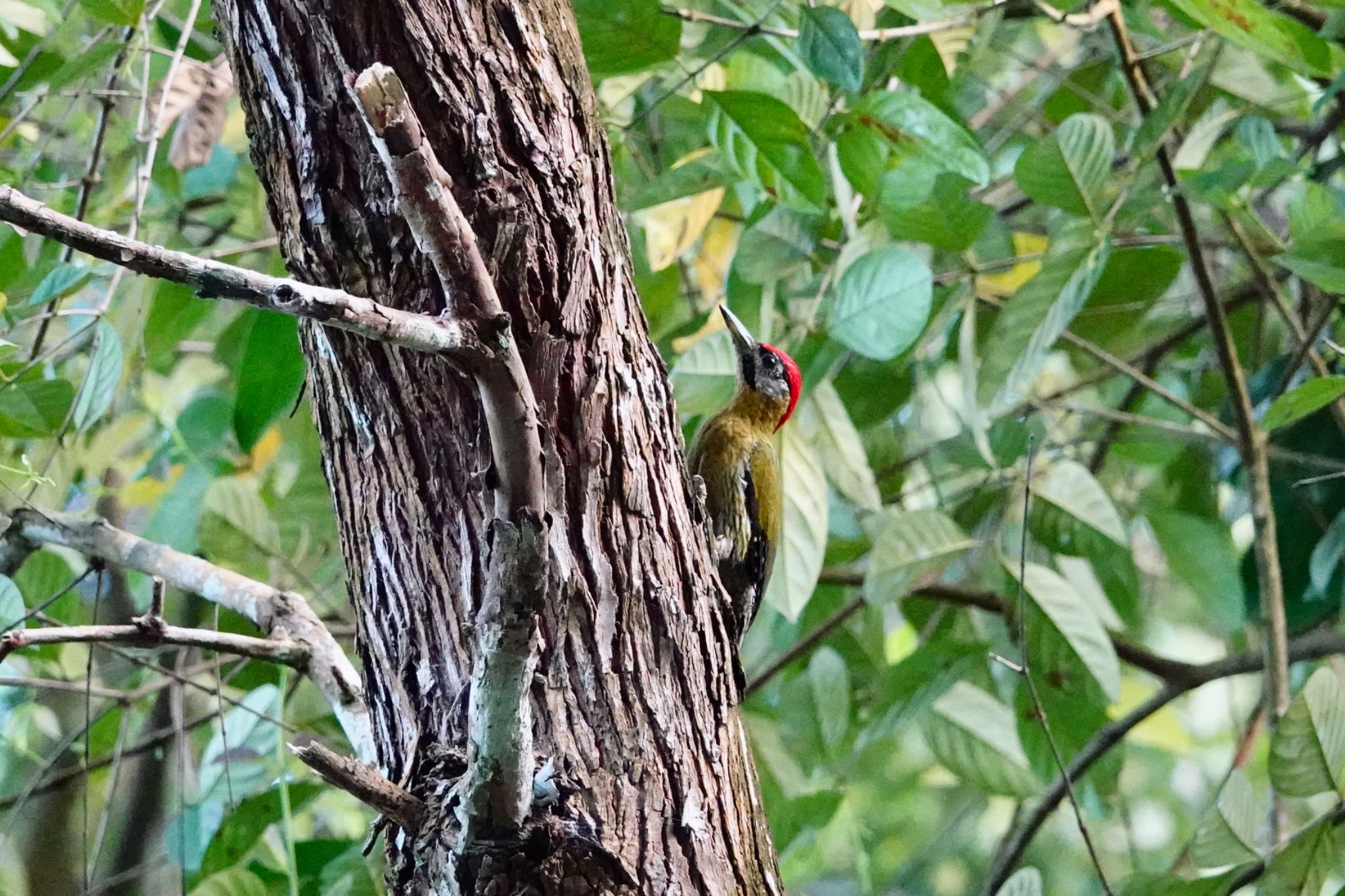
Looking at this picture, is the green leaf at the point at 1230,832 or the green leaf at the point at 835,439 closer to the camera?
the green leaf at the point at 1230,832

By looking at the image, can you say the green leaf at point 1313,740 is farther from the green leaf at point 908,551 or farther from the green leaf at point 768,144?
the green leaf at point 768,144

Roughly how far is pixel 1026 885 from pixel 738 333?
1.57 m

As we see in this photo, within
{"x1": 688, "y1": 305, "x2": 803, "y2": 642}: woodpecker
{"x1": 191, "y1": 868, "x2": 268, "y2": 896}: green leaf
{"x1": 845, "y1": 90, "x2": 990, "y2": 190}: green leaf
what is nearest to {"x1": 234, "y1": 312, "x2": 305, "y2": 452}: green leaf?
{"x1": 191, "y1": 868, "x2": 268, "y2": 896}: green leaf

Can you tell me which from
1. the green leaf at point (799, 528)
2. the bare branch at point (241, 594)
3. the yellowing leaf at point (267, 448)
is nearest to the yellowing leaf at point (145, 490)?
the yellowing leaf at point (267, 448)

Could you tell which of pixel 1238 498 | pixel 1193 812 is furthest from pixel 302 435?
pixel 1193 812

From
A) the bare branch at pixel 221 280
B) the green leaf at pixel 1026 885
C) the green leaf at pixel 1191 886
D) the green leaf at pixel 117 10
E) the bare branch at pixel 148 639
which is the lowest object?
the green leaf at pixel 1191 886

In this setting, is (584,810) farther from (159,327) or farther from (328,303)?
(159,327)

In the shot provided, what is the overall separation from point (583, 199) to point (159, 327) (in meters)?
1.40

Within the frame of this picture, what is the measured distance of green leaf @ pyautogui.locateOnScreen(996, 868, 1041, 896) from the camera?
2.03m

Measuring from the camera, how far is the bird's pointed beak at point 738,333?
280 centimetres

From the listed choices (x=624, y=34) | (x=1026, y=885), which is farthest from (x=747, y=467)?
(x=1026, y=885)

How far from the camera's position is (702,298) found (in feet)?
12.4

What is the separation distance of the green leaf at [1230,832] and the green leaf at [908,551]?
760mm

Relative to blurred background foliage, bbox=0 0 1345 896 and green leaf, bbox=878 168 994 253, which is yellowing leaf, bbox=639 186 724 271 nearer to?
blurred background foliage, bbox=0 0 1345 896
